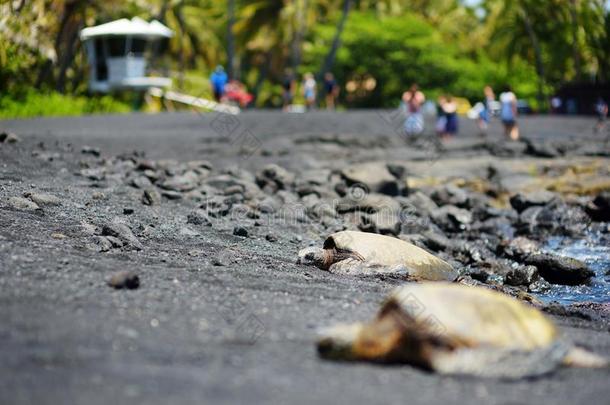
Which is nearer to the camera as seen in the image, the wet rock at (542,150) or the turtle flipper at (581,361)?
the turtle flipper at (581,361)

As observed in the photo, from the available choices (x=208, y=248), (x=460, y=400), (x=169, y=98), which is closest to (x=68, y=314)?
(x=460, y=400)

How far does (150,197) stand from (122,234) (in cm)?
234

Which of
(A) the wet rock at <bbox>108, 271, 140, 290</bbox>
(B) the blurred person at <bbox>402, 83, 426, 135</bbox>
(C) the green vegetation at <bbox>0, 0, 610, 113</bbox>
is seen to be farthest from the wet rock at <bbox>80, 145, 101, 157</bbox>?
(C) the green vegetation at <bbox>0, 0, 610, 113</bbox>

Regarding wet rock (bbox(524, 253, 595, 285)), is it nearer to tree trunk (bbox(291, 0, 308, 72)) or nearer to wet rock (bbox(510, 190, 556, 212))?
wet rock (bbox(510, 190, 556, 212))

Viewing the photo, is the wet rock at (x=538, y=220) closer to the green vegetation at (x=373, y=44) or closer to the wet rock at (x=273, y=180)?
the wet rock at (x=273, y=180)

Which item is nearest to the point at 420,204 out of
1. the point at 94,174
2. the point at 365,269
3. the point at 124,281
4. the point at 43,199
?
the point at 94,174

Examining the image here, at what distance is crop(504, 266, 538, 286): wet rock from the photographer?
26.8 ft

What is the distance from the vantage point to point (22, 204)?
7668 millimetres

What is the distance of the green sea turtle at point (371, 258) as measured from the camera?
7113 millimetres

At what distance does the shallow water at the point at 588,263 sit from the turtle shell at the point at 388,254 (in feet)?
3.78

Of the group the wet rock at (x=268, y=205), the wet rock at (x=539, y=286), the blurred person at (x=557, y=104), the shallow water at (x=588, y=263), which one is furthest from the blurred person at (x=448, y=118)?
the blurred person at (x=557, y=104)

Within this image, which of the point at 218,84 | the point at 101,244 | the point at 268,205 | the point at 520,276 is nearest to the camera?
the point at 101,244

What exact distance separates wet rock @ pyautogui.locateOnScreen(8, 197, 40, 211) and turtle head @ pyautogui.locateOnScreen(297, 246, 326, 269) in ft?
8.50

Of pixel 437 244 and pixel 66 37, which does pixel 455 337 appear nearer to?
pixel 437 244
